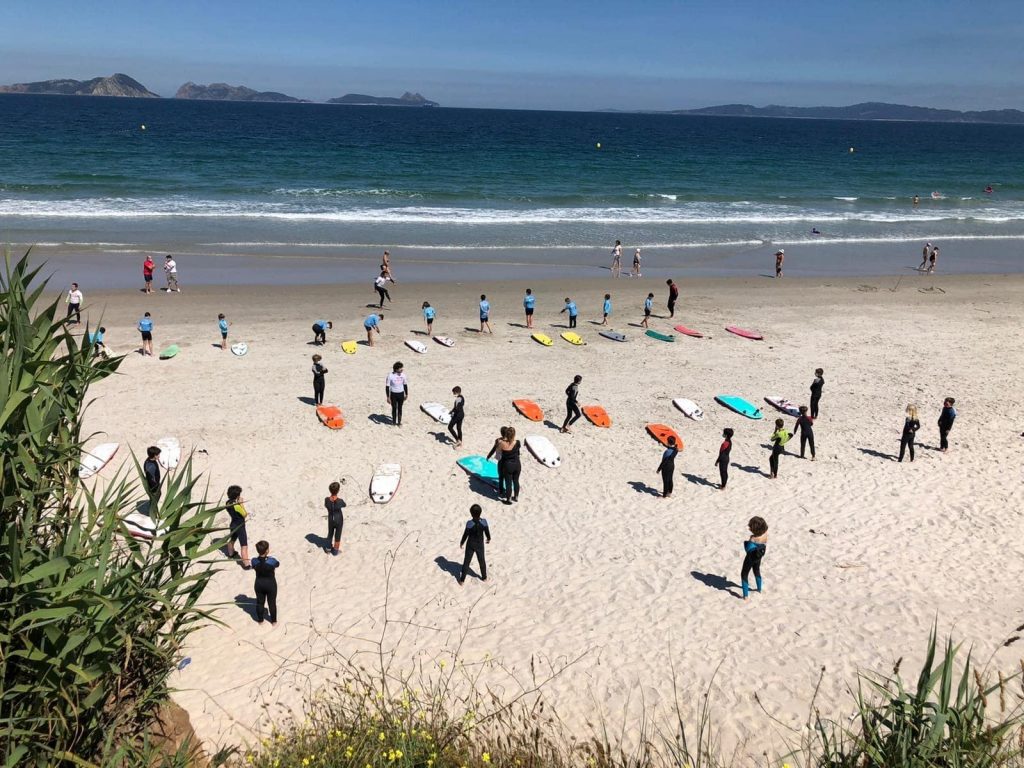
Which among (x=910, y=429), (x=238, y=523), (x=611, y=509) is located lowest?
(x=611, y=509)

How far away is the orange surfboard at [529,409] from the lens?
48.6ft

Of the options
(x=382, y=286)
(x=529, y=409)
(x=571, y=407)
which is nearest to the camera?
(x=571, y=407)

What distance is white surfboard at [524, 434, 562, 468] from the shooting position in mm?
13125

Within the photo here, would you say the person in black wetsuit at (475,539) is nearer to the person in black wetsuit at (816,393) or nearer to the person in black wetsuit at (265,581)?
the person in black wetsuit at (265,581)

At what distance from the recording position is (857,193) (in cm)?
5406

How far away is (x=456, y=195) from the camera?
46375 mm

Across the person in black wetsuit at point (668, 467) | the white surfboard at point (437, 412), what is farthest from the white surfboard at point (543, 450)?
the person in black wetsuit at point (668, 467)

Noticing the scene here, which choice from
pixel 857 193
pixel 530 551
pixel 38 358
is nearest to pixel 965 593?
pixel 530 551

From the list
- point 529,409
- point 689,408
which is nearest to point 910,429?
point 689,408

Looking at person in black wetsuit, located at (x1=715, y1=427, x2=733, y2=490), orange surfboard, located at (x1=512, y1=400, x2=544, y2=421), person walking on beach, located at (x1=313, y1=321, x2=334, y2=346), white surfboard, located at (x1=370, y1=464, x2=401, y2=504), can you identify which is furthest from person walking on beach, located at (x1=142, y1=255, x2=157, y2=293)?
person in black wetsuit, located at (x1=715, y1=427, x2=733, y2=490)

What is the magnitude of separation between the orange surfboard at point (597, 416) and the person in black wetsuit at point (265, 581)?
24.7 feet

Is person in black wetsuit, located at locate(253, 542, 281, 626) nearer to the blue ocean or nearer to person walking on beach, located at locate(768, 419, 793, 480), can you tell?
person walking on beach, located at locate(768, 419, 793, 480)

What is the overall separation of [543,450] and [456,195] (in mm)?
35476

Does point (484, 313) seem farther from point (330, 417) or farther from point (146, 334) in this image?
point (146, 334)
